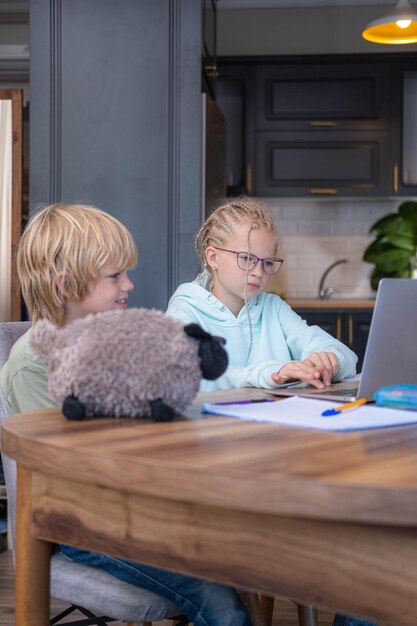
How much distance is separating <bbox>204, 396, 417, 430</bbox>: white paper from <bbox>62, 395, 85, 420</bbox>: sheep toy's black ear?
21 centimetres

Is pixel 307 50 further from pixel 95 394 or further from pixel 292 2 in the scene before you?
pixel 95 394

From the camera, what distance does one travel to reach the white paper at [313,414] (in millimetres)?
1127

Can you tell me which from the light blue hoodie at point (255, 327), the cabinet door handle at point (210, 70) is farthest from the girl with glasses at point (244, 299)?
the cabinet door handle at point (210, 70)

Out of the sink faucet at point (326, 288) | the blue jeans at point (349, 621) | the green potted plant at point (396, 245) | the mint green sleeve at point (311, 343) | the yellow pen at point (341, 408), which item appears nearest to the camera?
the yellow pen at point (341, 408)

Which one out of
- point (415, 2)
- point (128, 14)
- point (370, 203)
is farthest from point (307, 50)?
point (128, 14)

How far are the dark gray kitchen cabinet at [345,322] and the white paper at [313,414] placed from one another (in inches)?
145

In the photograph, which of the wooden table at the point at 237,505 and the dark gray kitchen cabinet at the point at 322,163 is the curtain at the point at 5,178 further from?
the wooden table at the point at 237,505

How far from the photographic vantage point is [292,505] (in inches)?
31.0

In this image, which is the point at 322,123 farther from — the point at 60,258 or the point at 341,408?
the point at 341,408

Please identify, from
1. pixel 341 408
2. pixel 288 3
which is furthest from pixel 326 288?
pixel 341 408

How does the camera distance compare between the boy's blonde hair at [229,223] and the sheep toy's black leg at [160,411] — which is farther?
the boy's blonde hair at [229,223]

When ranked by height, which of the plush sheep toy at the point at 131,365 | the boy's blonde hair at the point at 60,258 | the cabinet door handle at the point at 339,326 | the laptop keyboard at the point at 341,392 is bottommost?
the cabinet door handle at the point at 339,326

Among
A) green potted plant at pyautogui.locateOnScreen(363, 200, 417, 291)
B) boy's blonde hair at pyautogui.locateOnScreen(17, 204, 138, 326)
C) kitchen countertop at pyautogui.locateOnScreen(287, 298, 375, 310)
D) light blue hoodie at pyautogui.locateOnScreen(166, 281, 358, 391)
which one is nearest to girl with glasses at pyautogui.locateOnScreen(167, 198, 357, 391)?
light blue hoodie at pyautogui.locateOnScreen(166, 281, 358, 391)

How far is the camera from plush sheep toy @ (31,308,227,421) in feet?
3.58
